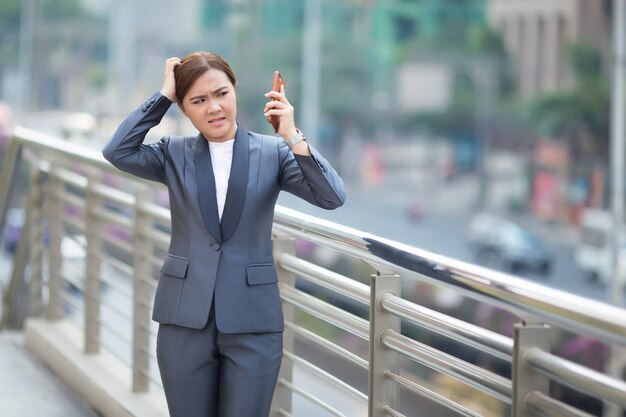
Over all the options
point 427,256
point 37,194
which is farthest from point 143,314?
point 427,256

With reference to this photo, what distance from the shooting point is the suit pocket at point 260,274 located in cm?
228

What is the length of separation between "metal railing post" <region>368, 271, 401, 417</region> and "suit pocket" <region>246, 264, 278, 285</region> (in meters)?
0.22

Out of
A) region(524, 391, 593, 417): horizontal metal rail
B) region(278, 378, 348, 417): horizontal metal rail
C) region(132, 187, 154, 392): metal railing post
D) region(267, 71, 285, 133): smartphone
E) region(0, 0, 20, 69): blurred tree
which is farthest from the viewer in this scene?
region(0, 0, 20, 69): blurred tree

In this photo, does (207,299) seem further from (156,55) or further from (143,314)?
(156,55)

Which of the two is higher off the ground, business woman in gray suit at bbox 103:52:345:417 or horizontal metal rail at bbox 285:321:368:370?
business woman in gray suit at bbox 103:52:345:417

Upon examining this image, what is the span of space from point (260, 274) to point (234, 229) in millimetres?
110

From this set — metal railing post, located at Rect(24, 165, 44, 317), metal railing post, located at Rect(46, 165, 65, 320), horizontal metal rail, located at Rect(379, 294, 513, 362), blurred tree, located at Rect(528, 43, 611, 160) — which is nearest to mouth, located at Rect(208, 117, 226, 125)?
horizontal metal rail, located at Rect(379, 294, 513, 362)

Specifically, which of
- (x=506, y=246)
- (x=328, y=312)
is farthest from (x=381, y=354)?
(x=506, y=246)

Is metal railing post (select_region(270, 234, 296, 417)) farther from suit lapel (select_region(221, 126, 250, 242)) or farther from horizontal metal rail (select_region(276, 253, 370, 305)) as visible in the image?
suit lapel (select_region(221, 126, 250, 242))

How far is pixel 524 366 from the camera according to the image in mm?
1872

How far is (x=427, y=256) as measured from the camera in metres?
2.15

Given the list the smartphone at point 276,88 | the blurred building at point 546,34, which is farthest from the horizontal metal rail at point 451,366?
the blurred building at point 546,34

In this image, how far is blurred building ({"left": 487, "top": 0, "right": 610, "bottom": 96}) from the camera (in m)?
37.5

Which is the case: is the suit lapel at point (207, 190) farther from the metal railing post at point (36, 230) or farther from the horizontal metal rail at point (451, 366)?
the metal railing post at point (36, 230)
